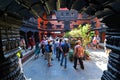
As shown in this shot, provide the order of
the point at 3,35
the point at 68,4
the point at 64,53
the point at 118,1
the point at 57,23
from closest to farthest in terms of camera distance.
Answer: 1. the point at 118,1
2. the point at 3,35
3. the point at 68,4
4. the point at 64,53
5. the point at 57,23

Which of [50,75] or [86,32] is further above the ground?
[86,32]

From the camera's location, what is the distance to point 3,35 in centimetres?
339

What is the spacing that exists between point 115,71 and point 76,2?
1.41m

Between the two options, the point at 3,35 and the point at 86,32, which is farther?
the point at 86,32

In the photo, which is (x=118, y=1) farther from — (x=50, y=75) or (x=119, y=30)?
(x=50, y=75)

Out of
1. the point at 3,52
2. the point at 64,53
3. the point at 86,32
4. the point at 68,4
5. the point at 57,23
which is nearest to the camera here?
the point at 3,52

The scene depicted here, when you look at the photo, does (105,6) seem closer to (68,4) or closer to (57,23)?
(68,4)

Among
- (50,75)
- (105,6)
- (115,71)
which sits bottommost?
(50,75)

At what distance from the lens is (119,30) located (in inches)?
134

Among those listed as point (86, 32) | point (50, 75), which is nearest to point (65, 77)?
point (50, 75)

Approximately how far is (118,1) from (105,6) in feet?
1.68

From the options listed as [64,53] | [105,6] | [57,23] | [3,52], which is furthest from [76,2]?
[57,23]

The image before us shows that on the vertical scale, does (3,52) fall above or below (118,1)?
below

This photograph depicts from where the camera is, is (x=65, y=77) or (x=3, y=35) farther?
(x=65, y=77)
